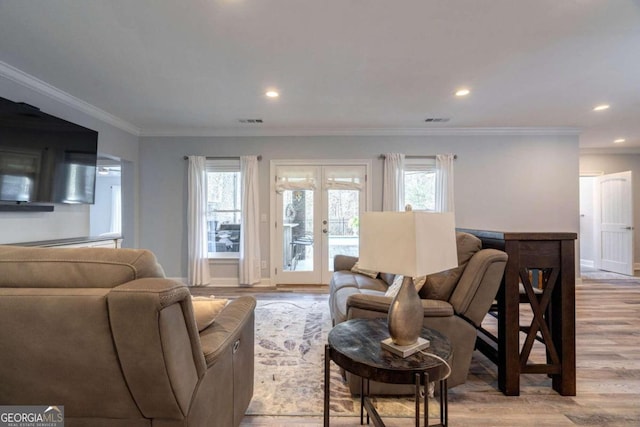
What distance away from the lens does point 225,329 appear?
1.33m

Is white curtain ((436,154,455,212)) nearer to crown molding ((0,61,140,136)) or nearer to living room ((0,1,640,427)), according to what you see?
living room ((0,1,640,427))

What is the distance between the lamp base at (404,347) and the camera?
1240 millimetres

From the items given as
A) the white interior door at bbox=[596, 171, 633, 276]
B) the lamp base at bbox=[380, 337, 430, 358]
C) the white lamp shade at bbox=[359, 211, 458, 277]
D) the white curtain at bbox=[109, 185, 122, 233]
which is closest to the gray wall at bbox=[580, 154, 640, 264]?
the white interior door at bbox=[596, 171, 633, 276]

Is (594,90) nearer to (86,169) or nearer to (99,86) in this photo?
(99,86)

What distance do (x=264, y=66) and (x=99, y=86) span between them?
1.90 metres

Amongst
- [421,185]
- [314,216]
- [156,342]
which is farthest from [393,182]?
[156,342]

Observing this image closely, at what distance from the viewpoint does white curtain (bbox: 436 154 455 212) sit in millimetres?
4637

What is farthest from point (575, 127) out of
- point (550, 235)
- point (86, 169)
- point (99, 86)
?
point (86, 169)

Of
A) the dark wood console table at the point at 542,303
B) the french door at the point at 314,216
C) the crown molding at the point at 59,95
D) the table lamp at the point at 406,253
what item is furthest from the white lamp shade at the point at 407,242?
the crown molding at the point at 59,95

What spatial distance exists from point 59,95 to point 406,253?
4.21 m

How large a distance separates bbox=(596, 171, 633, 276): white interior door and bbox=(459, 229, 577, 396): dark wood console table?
5.46 m

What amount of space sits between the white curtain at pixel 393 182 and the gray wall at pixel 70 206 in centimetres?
401

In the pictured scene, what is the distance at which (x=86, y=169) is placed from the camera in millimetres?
3490

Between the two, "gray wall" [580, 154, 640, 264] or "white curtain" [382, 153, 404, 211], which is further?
"gray wall" [580, 154, 640, 264]
